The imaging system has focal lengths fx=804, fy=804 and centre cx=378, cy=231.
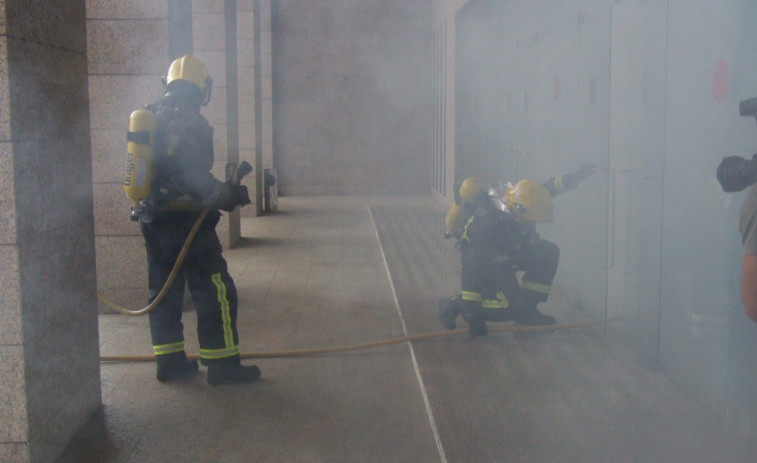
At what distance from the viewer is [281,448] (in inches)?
77.5

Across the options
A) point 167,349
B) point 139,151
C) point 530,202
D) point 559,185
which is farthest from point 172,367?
point 559,185

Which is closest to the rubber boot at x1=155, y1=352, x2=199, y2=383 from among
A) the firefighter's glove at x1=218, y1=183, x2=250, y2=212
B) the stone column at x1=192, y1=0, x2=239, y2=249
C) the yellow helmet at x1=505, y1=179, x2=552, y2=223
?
the firefighter's glove at x1=218, y1=183, x2=250, y2=212

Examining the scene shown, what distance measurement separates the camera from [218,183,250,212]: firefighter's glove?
2.47 m

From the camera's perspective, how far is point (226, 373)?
246 centimetres

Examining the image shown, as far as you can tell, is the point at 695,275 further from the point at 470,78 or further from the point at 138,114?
the point at 470,78

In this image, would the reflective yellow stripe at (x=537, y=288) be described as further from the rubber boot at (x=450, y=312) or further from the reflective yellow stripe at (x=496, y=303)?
the rubber boot at (x=450, y=312)

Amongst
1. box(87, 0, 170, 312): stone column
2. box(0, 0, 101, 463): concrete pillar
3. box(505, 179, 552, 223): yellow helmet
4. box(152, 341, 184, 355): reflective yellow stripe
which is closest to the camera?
box(0, 0, 101, 463): concrete pillar

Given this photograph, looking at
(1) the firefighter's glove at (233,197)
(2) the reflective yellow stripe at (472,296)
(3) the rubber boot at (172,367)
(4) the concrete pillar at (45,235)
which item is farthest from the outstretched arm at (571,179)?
(4) the concrete pillar at (45,235)

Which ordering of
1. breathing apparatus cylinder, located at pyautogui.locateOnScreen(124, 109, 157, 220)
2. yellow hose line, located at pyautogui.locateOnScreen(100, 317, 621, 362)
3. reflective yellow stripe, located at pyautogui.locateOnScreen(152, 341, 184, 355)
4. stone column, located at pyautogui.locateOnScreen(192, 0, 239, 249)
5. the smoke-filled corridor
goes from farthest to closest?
stone column, located at pyautogui.locateOnScreen(192, 0, 239, 249)
yellow hose line, located at pyautogui.locateOnScreen(100, 317, 621, 362)
reflective yellow stripe, located at pyautogui.locateOnScreen(152, 341, 184, 355)
breathing apparatus cylinder, located at pyautogui.locateOnScreen(124, 109, 157, 220)
the smoke-filled corridor

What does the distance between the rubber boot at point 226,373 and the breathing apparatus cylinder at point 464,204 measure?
975mm

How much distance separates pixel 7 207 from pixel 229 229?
3.55m

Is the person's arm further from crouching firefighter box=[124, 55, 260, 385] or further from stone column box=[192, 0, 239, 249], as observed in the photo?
stone column box=[192, 0, 239, 249]

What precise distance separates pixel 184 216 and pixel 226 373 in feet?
1.63

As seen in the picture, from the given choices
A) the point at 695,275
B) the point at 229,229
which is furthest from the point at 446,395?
the point at 229,229
